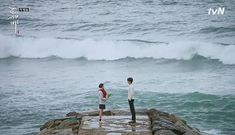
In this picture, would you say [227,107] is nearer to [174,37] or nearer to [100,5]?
[174,37]

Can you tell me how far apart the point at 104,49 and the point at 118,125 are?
20.4m

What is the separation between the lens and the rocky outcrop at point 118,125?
13336 mm

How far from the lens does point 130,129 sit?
1347 centimetres

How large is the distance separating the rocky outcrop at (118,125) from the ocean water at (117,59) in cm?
215

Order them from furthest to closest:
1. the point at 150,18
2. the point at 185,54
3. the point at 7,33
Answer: the point at 150,18 → the point at 7,33 → the point at 185,54

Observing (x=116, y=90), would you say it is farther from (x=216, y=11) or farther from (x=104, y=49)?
(x=216, y=11)

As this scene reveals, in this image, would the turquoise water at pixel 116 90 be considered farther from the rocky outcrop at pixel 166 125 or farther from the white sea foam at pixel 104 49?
the rocky outcrop at pixel 166 125

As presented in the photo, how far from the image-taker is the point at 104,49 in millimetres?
34062

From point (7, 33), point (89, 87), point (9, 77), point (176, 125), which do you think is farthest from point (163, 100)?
point (7, 33)

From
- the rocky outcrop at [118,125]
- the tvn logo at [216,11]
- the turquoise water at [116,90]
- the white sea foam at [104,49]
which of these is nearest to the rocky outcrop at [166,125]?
the rocky outcrop at [118,125]

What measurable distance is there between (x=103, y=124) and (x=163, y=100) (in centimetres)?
722

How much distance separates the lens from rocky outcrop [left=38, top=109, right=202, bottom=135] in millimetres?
13336

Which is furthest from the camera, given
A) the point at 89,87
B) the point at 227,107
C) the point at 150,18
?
the point at 150,18

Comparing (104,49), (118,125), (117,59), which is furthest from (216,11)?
(118,125)
